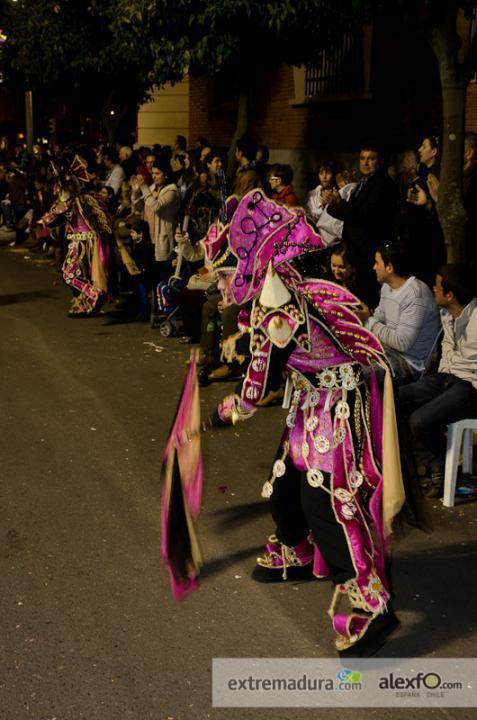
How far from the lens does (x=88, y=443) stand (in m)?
7.20

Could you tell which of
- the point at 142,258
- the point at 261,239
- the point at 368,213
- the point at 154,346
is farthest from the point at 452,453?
the point at 142,258

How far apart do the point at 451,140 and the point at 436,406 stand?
3490 millimetres

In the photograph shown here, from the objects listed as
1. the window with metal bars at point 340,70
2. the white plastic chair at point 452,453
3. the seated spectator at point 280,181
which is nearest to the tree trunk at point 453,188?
the seated spectator at point 280,181

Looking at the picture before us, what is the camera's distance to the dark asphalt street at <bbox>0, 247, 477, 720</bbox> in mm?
3986

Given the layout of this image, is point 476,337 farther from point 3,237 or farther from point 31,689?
point 3,237

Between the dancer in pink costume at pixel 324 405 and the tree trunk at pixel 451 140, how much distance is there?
4.56m

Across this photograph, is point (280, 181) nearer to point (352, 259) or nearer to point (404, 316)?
point (352, 259)

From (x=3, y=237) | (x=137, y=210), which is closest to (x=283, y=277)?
(x=137, y=210)

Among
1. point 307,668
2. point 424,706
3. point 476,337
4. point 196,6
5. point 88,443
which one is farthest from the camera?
Answer: point 196,6

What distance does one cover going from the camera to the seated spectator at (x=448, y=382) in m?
6.07

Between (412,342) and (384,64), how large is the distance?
977 cm

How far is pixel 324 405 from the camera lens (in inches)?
172

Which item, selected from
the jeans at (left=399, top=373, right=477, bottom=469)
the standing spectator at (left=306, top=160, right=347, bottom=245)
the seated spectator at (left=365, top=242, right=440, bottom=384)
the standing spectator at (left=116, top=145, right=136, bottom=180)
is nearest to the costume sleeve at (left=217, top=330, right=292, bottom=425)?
the jeans at (left=399, top=373, right=477, bottom=469)

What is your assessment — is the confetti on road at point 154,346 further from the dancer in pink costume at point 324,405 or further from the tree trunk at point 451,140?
the dancer in pink costume at point 324,405
